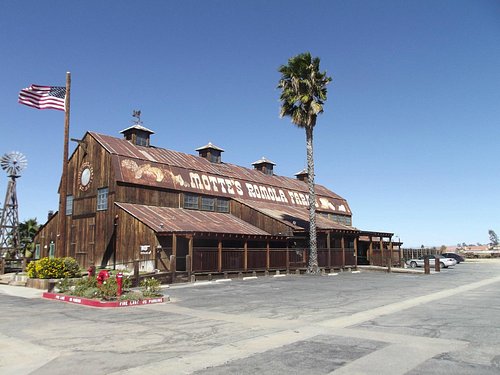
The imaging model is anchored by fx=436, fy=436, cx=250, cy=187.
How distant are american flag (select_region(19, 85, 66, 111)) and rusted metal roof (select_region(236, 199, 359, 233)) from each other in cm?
1730

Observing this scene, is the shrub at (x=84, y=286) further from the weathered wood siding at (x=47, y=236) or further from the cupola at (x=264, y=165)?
the cupola at (x=264, y=165)

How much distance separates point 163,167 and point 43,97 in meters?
11.1

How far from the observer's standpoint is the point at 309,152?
32.0 metres

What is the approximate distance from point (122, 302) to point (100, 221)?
672 inches

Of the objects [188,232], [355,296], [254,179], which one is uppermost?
[254,179]

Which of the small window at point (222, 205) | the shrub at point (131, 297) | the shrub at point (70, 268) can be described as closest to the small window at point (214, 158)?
the small window at point (222, 205)

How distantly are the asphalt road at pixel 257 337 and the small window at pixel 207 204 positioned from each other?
62.4 feet

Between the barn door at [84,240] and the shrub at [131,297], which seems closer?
the shrub at [131,297]

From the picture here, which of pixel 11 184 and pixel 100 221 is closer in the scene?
pixel 100 221

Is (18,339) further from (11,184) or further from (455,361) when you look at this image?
(11,184)

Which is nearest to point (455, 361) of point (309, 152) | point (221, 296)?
point (221, 296)

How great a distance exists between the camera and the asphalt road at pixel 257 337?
734cm

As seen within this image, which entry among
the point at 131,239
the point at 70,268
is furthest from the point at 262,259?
the point at 70,268

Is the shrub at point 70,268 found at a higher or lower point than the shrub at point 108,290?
higher
